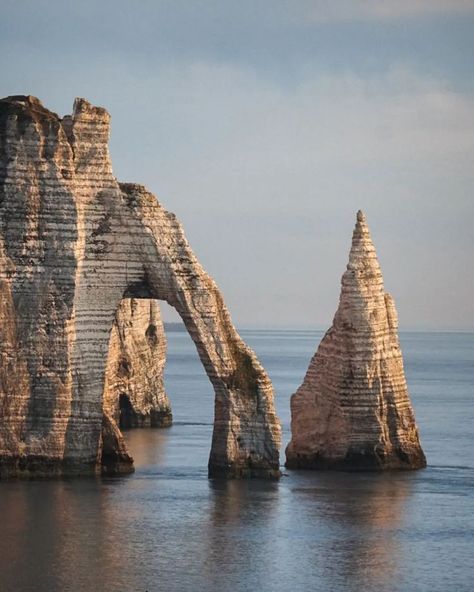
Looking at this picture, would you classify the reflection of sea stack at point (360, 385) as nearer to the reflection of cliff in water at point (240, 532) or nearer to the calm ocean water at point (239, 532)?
the calm ocean water at point (239, 532)

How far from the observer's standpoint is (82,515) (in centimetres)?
5694

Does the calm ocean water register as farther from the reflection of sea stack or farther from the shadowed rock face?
the shadowed rock face

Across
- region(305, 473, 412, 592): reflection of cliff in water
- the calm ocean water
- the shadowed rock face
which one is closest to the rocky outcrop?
the calm ocean water

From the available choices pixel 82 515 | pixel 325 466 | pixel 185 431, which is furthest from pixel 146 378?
pixel 82 515

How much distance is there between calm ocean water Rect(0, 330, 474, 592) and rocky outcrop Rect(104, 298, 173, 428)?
15.8 metres

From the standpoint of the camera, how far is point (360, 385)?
65500mm

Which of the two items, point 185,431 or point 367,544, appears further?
point 185,431

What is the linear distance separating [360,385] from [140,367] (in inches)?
1051

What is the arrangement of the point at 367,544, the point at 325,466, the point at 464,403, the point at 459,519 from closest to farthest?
the point at 367,544, the point at 459,519, the point at 325,466, the point at 464,403

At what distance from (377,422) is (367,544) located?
11.6 metres

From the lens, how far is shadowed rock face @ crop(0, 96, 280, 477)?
202 ft

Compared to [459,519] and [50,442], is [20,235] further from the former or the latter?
[459,519]

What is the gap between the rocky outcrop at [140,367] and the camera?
291 feet

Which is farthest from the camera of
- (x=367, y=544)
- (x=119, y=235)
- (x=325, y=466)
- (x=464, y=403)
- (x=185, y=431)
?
(x=464, y=403)
